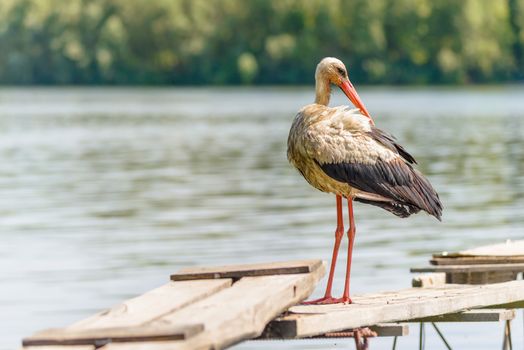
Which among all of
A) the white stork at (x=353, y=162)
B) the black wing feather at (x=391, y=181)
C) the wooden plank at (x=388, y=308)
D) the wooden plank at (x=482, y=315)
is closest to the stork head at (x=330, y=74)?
the white stork at (x=353, y=162)

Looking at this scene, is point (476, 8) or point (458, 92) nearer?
point (458, 92)

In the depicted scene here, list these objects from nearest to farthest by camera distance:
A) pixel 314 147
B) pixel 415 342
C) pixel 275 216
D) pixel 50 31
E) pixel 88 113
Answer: pixel 314 147
pixel 415 342
pixel 275 216
pixel 88 113
pixel 50 31

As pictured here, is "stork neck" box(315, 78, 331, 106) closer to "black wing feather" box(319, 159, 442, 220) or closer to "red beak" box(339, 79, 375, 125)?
"red beak" box(339, 79, 375, 125)

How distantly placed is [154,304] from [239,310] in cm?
75

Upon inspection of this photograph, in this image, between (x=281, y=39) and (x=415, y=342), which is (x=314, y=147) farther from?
(x=281, y=39)

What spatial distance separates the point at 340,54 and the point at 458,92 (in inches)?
678

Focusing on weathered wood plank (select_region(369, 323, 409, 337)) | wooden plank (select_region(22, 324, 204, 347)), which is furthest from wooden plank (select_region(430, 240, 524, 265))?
wooden plank (select_region(22, 324, 204, 347))

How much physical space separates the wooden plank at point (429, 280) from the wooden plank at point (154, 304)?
9.17 ft

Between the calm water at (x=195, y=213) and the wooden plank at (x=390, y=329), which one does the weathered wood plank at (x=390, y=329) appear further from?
the calm water at (x=195, y=213)

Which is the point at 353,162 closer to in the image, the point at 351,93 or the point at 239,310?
the point at 351,93

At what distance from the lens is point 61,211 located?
94.5 ft

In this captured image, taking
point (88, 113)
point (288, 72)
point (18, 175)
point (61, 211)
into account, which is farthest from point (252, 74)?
point (61, 211)

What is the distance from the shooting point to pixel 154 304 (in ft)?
28.4

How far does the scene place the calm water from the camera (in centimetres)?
1817
